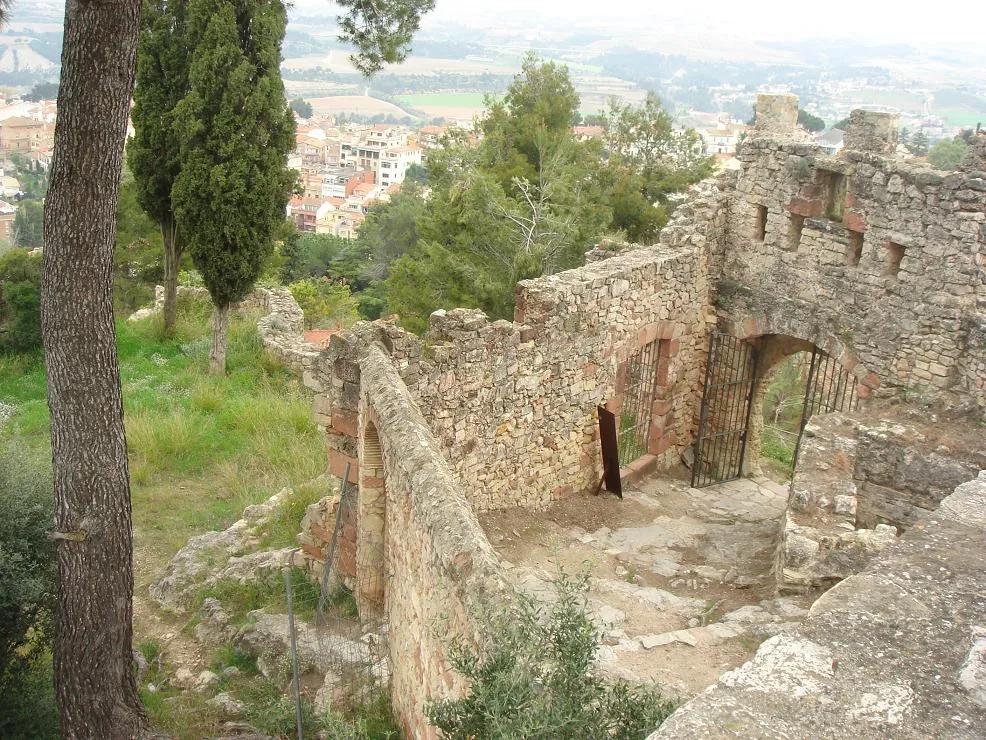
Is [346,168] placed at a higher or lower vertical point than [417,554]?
higher

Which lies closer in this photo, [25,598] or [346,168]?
[25,598]

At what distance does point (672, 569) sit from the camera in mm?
9133

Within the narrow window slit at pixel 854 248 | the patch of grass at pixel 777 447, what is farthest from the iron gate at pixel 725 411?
the narrow window slit at pixel 854 248

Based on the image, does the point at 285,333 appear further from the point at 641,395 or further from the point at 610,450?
the point at 610,450

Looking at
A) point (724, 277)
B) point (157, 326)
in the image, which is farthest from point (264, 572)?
point (157, 326)

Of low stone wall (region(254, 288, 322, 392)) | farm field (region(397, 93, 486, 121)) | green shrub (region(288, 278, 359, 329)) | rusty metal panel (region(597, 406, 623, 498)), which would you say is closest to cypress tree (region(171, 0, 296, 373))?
low stone wall (region(254, 288, 322, 392))

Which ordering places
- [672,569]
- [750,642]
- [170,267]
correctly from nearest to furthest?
[750,642] → [672,569] → [170,267]

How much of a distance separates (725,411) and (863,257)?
2.76 m

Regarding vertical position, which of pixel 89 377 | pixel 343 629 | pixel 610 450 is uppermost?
pixel 89 377

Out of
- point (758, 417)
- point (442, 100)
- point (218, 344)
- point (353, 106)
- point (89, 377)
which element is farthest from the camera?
point (353, 106)

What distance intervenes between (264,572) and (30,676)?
228 centimetres

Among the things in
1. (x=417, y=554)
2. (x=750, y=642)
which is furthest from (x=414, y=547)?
(x=750, y=642)

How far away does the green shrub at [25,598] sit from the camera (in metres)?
6.89

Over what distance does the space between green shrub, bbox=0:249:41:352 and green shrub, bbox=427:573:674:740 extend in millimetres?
13273
